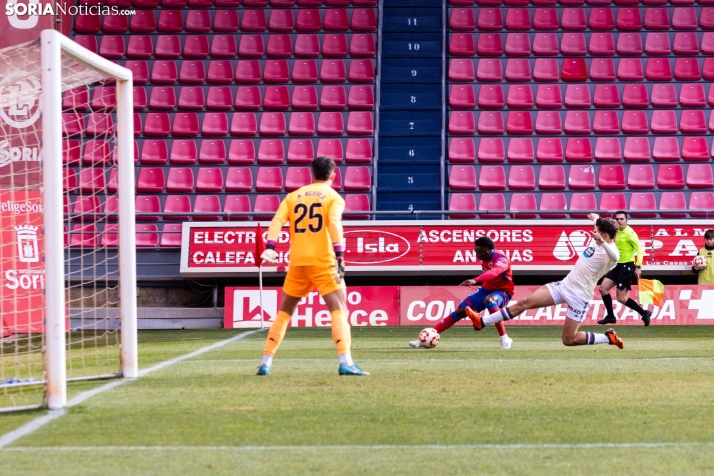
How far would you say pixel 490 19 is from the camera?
2420 centimetres

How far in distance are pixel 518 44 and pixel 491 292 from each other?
39.9 feet

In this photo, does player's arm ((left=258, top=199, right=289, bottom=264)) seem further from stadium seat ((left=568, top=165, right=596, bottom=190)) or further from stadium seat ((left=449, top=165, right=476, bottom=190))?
stadium seat ((left=568, top=165, right=596, bottom=190))

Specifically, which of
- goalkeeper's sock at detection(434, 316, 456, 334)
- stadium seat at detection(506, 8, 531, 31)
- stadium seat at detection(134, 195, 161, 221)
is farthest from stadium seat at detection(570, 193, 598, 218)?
goalkeeper's sock at detection(434, 316, 456, 334)

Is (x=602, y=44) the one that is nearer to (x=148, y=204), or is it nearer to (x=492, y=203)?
(x=492, y=203)

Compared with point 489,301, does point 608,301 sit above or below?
below

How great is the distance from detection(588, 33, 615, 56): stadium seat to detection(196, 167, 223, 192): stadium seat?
930cm

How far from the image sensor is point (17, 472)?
488cm

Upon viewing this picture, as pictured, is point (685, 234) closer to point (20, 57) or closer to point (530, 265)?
point (530, 265)

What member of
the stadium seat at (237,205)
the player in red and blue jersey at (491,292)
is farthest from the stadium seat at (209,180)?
the player in red and blue jersey at (491,292)

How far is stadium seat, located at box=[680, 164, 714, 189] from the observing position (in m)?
21.8

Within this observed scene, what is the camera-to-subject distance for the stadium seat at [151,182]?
2161 cm

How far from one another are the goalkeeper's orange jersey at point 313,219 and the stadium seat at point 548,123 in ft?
47.8

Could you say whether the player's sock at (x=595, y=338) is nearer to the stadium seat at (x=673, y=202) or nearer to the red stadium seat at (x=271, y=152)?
the stadium seat at (x=673, y=202)

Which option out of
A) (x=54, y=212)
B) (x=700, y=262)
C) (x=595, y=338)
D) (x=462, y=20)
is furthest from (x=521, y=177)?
(x=54, y=212)
